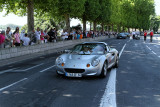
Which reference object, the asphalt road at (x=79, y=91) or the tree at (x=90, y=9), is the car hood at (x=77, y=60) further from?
the tree at (x=90, y=9)

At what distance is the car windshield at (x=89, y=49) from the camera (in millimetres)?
9320

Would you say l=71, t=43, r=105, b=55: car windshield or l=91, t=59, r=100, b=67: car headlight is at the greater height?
l=71, t=43, r=105, b=55: car windshield

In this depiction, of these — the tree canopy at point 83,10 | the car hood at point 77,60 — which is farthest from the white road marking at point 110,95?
the tree canopy at point 83,10

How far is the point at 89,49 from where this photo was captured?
378 inches

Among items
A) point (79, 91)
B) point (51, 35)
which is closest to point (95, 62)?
point (79, 91)

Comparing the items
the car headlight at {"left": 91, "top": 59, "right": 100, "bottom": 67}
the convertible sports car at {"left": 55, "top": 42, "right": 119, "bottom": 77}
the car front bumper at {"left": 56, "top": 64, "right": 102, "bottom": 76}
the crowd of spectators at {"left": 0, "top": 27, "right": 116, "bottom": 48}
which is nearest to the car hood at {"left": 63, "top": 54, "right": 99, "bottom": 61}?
the convertible sports car at {"left": 55, "top": 42, "right": 119, "bottom": 77}

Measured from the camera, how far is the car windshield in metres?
9.32

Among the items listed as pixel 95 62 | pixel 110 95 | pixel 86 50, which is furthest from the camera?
pixel 86 50

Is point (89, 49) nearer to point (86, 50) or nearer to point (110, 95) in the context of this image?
point (86, 50)

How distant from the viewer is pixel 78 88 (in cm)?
711

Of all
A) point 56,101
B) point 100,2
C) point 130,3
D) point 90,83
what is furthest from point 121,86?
point 130,3

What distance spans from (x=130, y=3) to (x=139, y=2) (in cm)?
659

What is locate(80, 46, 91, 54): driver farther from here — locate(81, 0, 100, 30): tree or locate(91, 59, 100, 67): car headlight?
locate(81, 0, 100, 30): tree

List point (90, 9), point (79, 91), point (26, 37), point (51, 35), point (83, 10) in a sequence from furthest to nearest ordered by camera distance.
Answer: point (90, 9)
point (83, 10)
point (51, 35)
point (26, 37)
point (79, 91)
